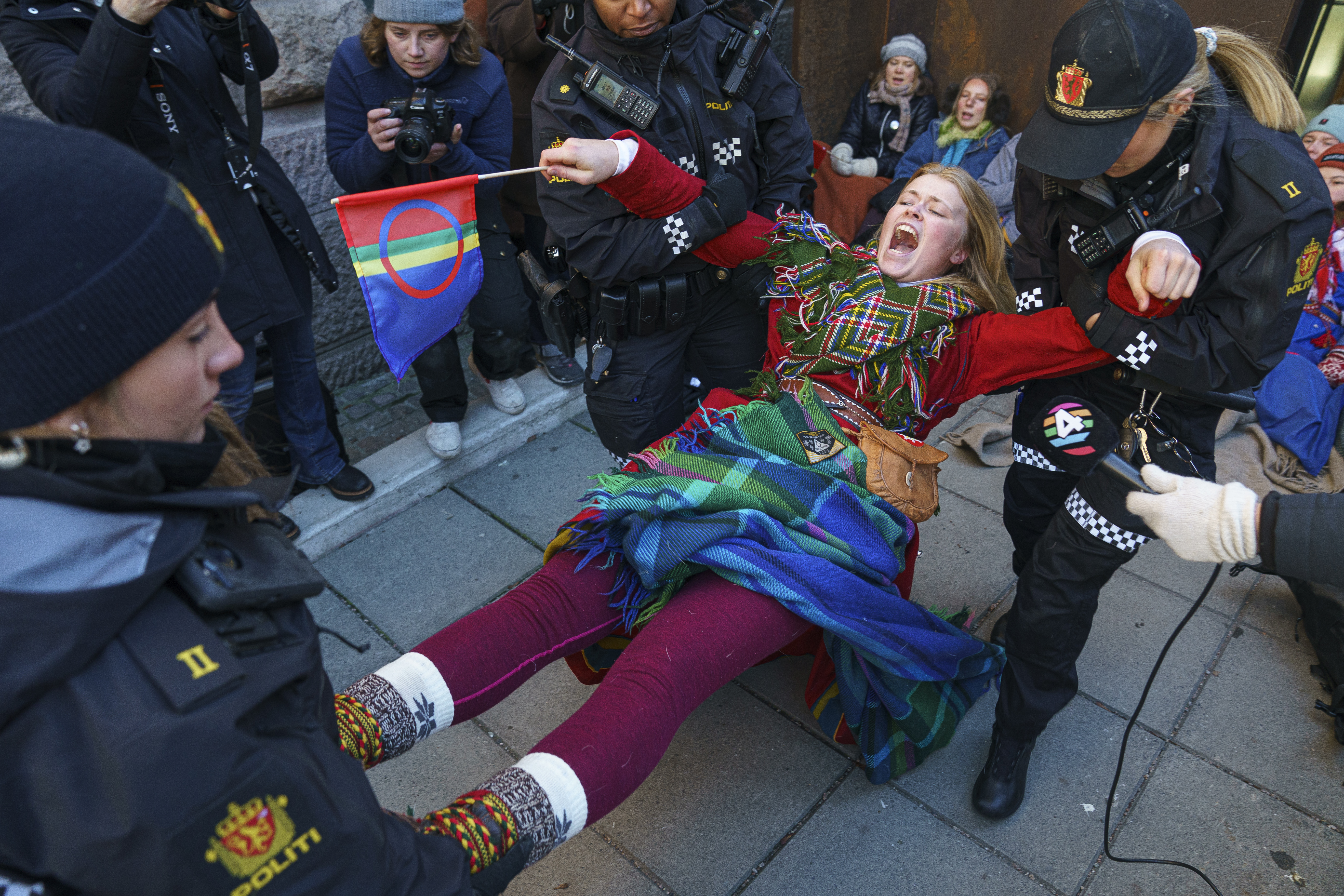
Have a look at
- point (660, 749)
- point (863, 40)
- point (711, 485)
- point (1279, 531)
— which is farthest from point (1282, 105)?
point (863, 40)

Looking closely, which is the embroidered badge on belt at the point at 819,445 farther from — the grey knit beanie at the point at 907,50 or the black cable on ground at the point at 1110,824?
the grey knit beanie at the point at 907,50

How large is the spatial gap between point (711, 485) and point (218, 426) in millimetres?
1047

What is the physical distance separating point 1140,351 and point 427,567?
239 centimetres

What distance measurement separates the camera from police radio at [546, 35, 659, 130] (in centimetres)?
239

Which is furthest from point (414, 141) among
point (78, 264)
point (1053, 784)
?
point (1053, 784)

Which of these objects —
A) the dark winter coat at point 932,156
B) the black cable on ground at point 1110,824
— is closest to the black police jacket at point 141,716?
the black cable on ground at point 1110,824

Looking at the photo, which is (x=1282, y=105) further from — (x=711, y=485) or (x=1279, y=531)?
(x=711, y=485)

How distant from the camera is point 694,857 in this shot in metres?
2.15

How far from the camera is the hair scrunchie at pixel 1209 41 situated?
76.2 inches

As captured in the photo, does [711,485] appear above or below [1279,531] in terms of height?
below

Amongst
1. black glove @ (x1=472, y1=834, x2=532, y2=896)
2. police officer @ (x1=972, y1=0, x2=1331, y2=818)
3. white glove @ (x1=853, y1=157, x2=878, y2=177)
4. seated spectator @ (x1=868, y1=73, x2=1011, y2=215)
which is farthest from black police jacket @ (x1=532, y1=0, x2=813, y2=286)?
white glove @ (x1=853, y1=157, x2=878, y2=177)

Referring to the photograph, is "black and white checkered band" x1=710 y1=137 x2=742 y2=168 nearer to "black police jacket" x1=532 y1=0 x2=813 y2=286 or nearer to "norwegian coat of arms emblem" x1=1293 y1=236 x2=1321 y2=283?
"black police jacket" x1=532 y1=0 x2=813 y2=286

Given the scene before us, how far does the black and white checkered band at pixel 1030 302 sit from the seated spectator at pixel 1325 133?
2.25 m

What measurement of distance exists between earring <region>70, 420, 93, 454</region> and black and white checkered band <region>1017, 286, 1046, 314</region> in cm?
216
